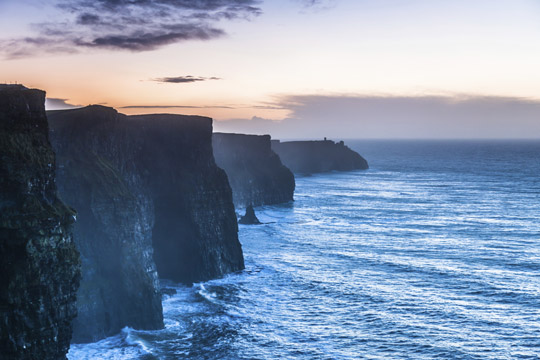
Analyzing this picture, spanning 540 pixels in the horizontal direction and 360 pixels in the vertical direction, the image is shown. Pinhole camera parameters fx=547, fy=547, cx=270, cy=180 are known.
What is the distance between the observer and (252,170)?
451 ft

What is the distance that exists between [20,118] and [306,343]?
2819 centimetres

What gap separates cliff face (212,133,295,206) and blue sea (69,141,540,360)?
2572cm

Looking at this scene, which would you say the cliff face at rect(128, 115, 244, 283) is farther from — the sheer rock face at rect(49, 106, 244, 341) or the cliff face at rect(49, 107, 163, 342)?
the cliff face at rect(49, 107, 163, 342)

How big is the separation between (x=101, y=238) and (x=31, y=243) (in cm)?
1657

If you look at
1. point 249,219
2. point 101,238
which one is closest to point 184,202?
point 101,238

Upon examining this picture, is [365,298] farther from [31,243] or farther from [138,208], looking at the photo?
[31,243]

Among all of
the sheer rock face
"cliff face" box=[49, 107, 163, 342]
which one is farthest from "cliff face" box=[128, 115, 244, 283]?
"cliff face" box=[49, 107, 163, 342]

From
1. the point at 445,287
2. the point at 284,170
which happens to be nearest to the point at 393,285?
the point at 445,287

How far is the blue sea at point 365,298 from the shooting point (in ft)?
147

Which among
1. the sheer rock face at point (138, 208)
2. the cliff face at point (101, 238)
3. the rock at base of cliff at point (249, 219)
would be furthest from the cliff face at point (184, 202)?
the rock at base of cliff at point (249, 219)

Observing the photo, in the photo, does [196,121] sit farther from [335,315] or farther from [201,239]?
[335,315]

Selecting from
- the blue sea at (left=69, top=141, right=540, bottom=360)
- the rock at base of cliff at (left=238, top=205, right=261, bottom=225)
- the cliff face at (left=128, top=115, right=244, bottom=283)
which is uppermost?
the cliff face at (left=128, top=115, right=244, bottom=283)

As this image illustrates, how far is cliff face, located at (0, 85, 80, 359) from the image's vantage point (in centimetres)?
3042

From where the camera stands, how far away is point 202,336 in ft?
156
